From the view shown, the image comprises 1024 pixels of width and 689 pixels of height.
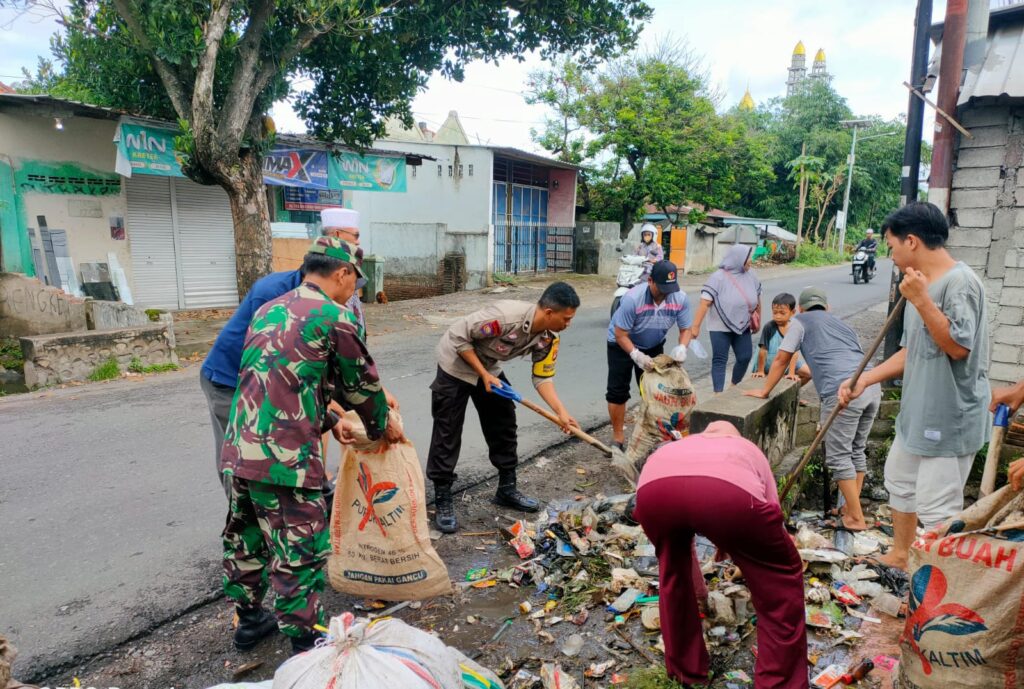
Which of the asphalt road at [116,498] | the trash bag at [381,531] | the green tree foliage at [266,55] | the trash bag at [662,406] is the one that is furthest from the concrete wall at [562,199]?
the trash bag at [381,531]

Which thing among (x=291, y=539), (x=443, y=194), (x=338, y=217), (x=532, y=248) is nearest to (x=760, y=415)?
(x=291, y=539)

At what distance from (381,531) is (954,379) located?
2738 mm

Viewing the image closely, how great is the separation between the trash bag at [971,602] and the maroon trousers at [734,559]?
394 mm

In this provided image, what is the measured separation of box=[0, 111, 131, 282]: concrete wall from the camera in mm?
10078

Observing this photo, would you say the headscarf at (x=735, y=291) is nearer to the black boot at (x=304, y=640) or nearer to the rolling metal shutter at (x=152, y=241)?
the black boot at (x=304, y=640)

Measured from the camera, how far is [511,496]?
4453mm

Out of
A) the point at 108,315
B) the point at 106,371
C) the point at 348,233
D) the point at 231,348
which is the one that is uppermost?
the point at 348,233

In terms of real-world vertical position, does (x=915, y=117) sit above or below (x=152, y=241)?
above

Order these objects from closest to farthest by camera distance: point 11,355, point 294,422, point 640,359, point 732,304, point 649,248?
1. point 294,422
2. point 640,359
3. point 732,304
4. point 11,355
5. point 649,248

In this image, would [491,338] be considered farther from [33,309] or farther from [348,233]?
[33,309]

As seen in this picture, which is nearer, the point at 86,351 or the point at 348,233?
the point at 348,233

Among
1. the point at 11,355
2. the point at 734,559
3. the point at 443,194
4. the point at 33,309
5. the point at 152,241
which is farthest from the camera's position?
the point at 443,194

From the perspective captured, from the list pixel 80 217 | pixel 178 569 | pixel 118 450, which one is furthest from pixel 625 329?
pixel 80 217

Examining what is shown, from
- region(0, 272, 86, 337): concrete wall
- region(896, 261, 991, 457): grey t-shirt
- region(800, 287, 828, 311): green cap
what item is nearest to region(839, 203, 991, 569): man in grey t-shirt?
region(896, 261, 991, 457): grey t-shirt
